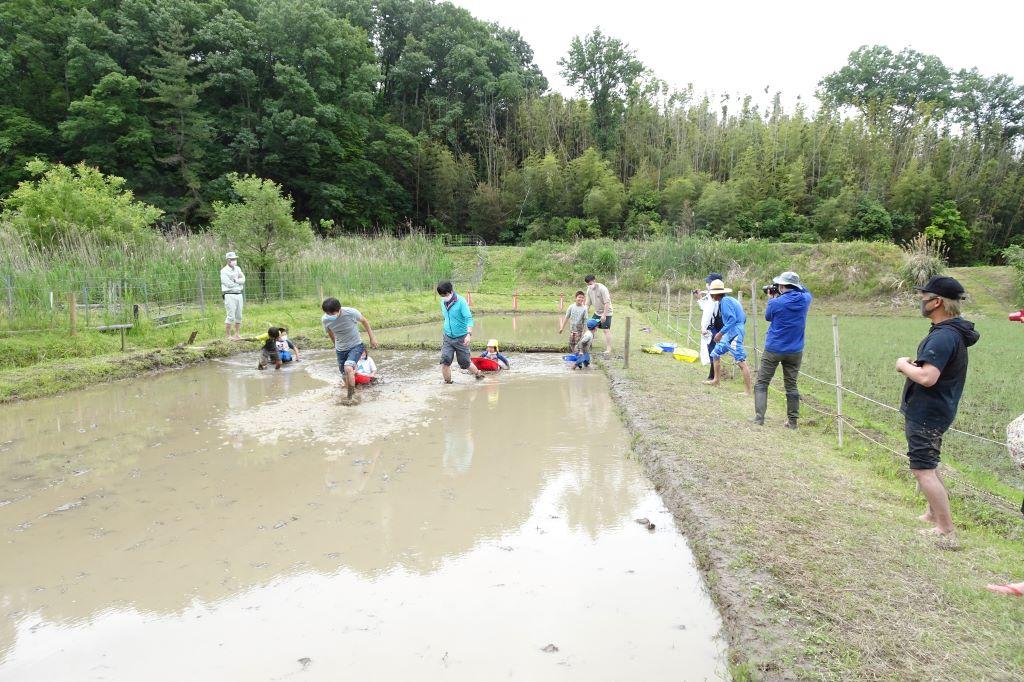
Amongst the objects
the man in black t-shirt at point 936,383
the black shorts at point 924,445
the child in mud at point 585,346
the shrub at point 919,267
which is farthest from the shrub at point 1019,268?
the black shorts at point 924,445

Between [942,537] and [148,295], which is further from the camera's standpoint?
[148,295]

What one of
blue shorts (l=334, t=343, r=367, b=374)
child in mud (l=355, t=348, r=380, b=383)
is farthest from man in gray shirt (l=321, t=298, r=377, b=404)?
child in mud (l=355, t=348, r=380, b=383)

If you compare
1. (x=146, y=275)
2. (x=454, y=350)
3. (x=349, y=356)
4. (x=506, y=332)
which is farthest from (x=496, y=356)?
(x=146, y=275)

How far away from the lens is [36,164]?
56.5 feet

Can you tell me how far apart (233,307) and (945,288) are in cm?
1286

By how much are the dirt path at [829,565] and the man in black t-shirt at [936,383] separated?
335 millimetres

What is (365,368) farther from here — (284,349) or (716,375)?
(716,375)

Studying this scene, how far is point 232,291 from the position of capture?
508 inches

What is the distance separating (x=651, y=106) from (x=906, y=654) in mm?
44784

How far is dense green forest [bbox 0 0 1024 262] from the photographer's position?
31922 mm

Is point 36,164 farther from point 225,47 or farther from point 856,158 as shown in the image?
point 856,158

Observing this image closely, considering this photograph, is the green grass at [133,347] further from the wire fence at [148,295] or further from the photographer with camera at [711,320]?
the photographer with camera at [711,320]

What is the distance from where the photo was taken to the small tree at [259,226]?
Result: 16750 mm

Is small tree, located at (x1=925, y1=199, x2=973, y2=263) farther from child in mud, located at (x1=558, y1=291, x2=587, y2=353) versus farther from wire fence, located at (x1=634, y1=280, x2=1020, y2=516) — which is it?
wire fence, located at (x1=634, y1=280, x2=1020, y2=516)
